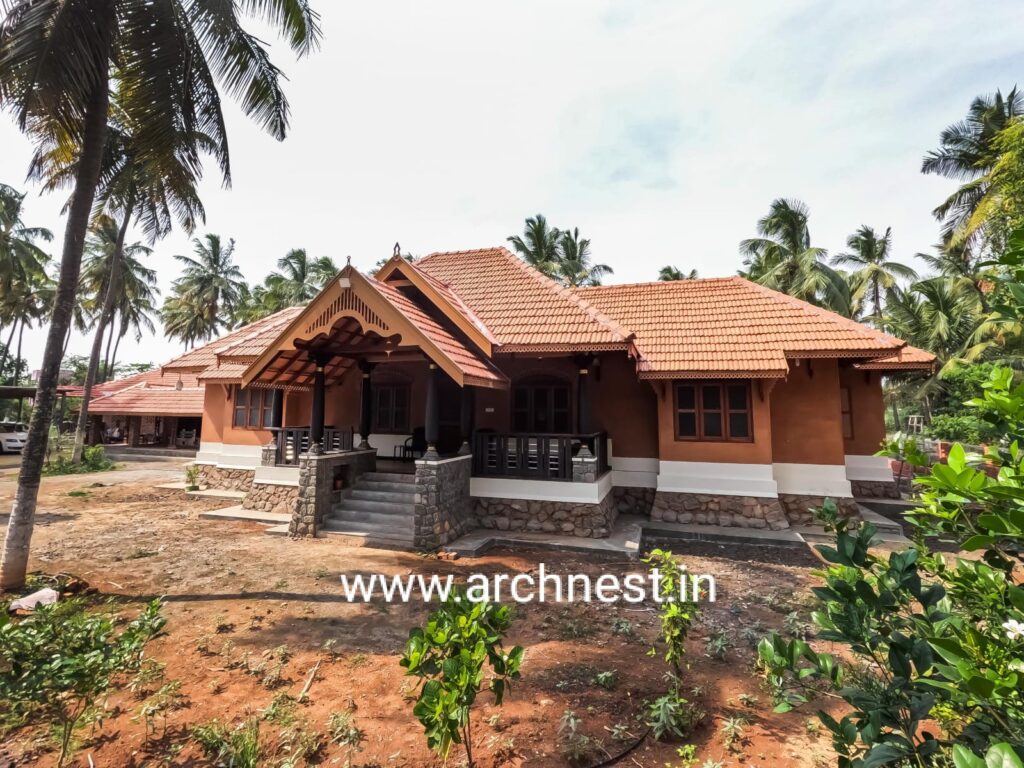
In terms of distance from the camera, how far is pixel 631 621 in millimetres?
5430

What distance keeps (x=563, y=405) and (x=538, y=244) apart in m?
20.4

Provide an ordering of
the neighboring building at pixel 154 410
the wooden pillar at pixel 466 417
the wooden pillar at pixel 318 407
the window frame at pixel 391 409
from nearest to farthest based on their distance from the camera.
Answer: the wooden pillar at pixel 466 417
the wooden pillar at pixel 318 407
the window frame at pixel 391 409
the neighboring building at pixel 154 410

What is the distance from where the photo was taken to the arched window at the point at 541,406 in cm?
1085

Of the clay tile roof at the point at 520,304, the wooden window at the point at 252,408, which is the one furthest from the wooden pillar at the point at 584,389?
the wooden window at the point at 252,408

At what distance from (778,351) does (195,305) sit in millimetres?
39075

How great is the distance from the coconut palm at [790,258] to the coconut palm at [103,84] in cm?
2272

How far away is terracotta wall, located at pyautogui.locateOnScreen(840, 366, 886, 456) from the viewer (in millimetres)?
11375

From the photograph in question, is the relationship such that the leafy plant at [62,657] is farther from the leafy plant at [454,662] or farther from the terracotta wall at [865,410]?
the terracotta wall at [865,410]

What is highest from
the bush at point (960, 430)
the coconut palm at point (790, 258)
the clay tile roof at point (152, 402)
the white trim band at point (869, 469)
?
the coconut palm at point (790, 258)

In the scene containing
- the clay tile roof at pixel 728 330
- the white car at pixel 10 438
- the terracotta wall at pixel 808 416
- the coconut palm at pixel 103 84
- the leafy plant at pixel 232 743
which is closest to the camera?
the leafy plant at pixel 232 743

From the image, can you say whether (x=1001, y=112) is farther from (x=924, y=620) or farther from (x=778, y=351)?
(x=924, y=620)

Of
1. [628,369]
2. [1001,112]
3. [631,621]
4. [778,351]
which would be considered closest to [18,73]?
[631,621]

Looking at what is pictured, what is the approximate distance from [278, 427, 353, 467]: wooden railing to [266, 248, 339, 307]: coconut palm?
77.6ft

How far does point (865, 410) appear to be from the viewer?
11477 mm
